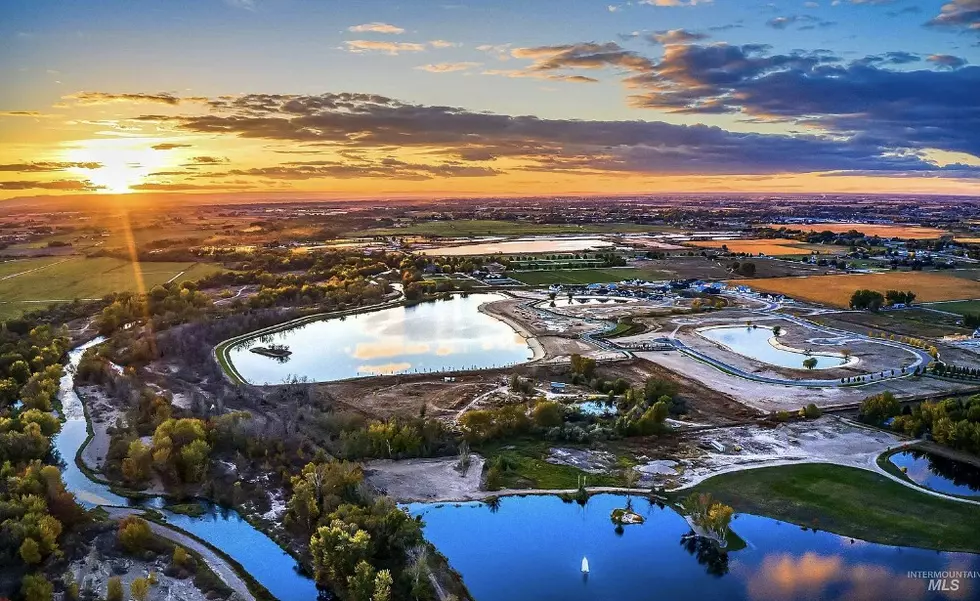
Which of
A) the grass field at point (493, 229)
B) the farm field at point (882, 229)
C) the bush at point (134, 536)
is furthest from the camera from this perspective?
the grass field at point (493, 229)

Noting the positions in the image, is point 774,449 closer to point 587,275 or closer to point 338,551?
point 338,551

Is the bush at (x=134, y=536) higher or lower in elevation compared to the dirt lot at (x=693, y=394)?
lower

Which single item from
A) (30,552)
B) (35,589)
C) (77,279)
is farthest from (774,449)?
(77,279)

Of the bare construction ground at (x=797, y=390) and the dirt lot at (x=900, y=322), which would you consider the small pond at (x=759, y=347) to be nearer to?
the bare construction ground at (x=797, y=390)

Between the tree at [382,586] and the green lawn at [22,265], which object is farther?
the green lawn at [22,265]

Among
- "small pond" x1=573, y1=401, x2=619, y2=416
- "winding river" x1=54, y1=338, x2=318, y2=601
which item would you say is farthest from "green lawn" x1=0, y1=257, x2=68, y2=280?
"small pond" x1=573, y1=401, x2=619, y2=416

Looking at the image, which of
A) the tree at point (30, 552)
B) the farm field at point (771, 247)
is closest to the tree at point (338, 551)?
the tree at point (30, 552)

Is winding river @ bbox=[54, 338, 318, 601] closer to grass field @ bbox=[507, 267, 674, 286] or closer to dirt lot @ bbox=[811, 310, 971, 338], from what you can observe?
dirt lot @ bbox=[811, 310, 971, 338]


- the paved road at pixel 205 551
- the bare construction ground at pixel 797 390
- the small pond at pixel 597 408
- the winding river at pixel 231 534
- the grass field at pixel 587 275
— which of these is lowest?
the winding river at pixel 231 534
